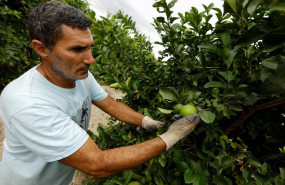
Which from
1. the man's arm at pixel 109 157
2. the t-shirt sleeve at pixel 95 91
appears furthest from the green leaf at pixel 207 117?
the t-shirt sleeve at pixel 95 91

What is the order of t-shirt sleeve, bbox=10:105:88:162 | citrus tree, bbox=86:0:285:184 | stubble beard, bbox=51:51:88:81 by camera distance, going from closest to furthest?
1. citrus tree, bbox=86:0:285:184
2. t-shirt sleeve, bbox=10:105:88:162
3. stubble beard, bbox=51:51:88:81

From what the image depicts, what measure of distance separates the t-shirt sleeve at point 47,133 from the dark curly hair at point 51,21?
1.62 ft

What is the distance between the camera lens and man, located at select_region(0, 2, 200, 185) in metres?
1.13

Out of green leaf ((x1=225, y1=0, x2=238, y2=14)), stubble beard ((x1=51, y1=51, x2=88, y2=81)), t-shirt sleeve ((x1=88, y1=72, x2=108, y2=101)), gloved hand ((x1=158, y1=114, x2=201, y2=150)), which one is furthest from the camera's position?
t-shirt sleeve ((x1=88, y1=72, x2=108, y2=101))

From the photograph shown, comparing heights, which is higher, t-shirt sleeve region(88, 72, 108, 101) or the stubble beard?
the stubble beard

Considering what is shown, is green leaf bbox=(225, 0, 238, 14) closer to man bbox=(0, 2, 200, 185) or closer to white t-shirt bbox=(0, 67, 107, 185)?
man bbox=(0, 2, 200, 185)

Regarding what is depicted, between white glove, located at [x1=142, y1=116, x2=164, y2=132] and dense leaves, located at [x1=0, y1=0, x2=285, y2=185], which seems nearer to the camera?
dense leaves, located at [x1=0, y1=0, x2=285, y2=185]

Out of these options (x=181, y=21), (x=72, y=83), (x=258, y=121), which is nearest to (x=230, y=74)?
(x=258, y=121)

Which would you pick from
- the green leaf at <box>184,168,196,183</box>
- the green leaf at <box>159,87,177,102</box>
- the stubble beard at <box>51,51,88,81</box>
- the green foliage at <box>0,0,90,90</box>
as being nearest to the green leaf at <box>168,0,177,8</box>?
the green leaf at <box>159,87,177,102</box>

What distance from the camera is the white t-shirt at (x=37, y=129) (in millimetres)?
1117

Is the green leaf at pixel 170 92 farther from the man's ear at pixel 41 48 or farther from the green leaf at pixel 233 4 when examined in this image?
the man's ear at pixel 41 48

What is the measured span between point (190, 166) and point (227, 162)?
0.21m

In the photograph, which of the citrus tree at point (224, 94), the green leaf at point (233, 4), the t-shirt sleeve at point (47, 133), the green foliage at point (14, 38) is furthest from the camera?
the green foliage at point (14, 38)

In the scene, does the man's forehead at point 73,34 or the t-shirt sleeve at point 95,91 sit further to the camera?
the t-shirt sleeve at point 95,91
